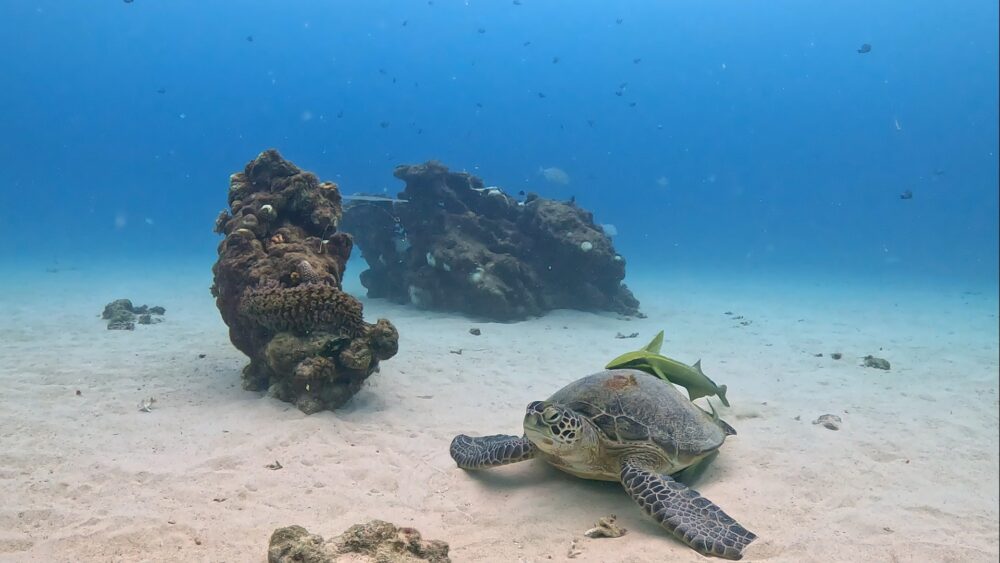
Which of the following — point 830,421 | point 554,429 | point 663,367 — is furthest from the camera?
point 830,421

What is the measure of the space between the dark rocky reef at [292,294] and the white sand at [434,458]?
38cm

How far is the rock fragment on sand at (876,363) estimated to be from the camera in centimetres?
894

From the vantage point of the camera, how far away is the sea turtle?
311 cm

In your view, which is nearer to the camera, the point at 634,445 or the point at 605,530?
the point at 605,530

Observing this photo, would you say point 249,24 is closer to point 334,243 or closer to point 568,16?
point 568,16

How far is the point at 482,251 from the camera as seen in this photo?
13.0 meters

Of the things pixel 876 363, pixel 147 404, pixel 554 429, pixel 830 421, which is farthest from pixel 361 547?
pixel 876 363

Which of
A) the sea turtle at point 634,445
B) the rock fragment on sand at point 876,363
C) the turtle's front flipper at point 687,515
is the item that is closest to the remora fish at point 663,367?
the sea turtle at point 634,445

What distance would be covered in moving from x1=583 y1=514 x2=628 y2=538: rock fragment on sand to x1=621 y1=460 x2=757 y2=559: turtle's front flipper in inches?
8.9

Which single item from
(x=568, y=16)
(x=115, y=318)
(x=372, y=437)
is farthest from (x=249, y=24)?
(x=372, y=437)

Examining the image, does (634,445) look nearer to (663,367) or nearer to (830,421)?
(663,367)

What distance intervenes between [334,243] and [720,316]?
12.3 metres

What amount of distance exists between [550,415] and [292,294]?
3.37 m

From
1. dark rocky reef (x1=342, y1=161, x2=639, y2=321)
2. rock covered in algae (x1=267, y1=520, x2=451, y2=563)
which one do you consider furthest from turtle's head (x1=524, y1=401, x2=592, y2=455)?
dark rocky reef (x1=342, y1=161, x2=639, y2=321)
